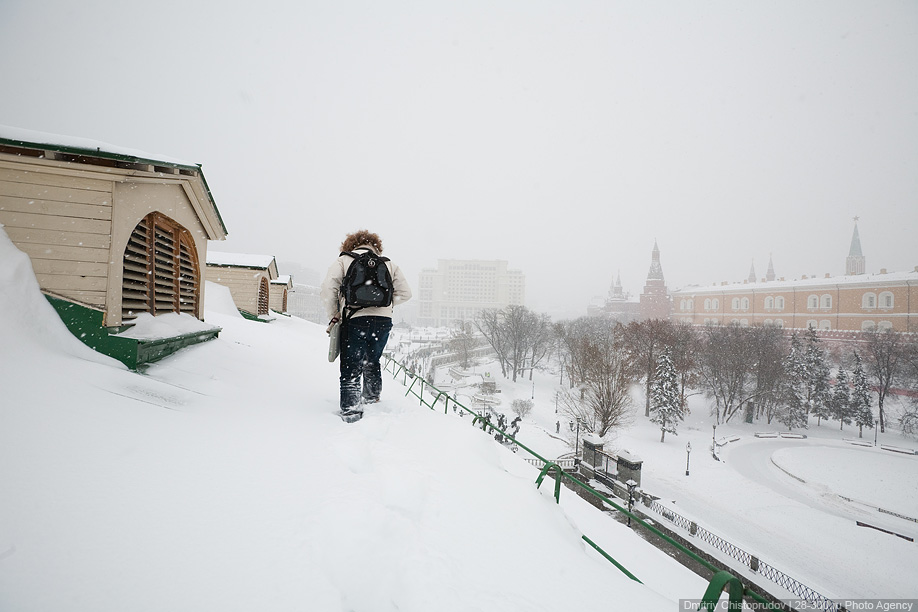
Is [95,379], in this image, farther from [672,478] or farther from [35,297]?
[672,478]

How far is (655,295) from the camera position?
81125 millimetres

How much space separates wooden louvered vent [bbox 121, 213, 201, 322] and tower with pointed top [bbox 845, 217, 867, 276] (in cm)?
11076

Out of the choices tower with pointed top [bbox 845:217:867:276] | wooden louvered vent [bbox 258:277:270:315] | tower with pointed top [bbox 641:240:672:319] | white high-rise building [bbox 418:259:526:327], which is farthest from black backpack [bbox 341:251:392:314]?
white high-rise building [bbox 418:259:526:327]

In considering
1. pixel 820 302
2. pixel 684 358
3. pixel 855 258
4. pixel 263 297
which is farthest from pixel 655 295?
pixel 263 297

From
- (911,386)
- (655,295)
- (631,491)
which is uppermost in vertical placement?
(655,295)

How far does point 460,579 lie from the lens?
6.49 feet

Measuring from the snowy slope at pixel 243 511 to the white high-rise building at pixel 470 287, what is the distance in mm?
126767

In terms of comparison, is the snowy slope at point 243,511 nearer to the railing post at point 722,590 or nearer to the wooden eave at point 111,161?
the railing post at point 722,590

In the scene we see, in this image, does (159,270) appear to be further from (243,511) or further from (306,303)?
(306,303)

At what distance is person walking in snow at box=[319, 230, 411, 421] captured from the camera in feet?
13.3

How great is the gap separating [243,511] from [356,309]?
2.35 metres

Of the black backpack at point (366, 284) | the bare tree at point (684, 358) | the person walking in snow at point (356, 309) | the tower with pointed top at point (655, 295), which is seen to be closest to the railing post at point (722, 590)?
the person walking in snow at point (356, 309)

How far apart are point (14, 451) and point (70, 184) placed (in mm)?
3424

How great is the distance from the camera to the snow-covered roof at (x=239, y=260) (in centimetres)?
1509
